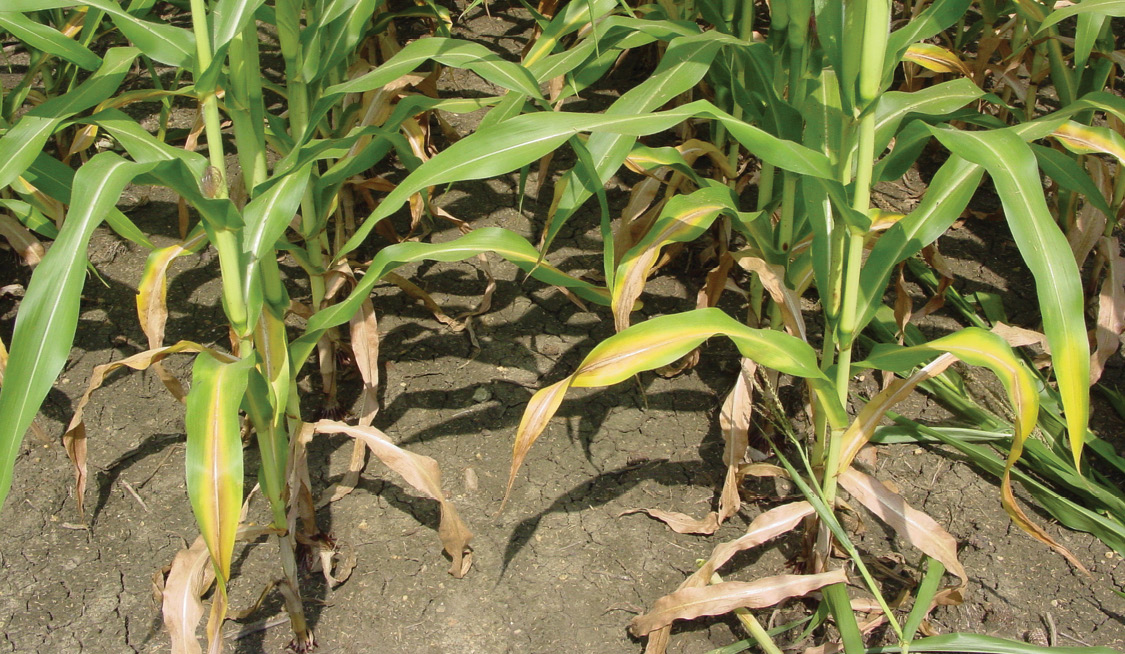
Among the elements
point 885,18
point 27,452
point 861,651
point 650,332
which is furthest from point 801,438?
point 27,452

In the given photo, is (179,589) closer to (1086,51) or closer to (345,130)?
(345,130)

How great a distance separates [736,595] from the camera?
4.55ft

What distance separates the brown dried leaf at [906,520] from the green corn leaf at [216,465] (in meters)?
0.86

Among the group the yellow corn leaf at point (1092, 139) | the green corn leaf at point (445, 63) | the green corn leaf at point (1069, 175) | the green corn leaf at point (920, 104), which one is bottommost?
the green corn leaf at point (1069, 175)

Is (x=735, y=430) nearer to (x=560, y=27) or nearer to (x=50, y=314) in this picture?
(x=560, y=27)

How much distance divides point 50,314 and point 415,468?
22.9 inches

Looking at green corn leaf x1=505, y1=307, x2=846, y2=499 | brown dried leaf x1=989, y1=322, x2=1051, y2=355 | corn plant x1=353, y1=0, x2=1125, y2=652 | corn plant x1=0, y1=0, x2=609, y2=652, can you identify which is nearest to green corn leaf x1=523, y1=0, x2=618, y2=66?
corn plant x1=353, y1=0, x2=1125, y2=652

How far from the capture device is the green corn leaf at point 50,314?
104 cm

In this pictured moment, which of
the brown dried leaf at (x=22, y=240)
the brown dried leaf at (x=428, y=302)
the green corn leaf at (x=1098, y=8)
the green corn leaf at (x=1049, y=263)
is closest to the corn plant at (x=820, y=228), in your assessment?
the green corn leaf at (x=1049, y=263)

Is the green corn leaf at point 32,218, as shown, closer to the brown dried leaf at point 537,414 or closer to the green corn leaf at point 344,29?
the green corn leaf at point 344,29

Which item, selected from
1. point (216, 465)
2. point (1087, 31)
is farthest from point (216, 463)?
point (1087, 31)

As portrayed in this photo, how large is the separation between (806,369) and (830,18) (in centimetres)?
46

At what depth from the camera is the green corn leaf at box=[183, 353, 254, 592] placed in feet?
3.81

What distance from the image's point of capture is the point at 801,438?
1.84 meters
